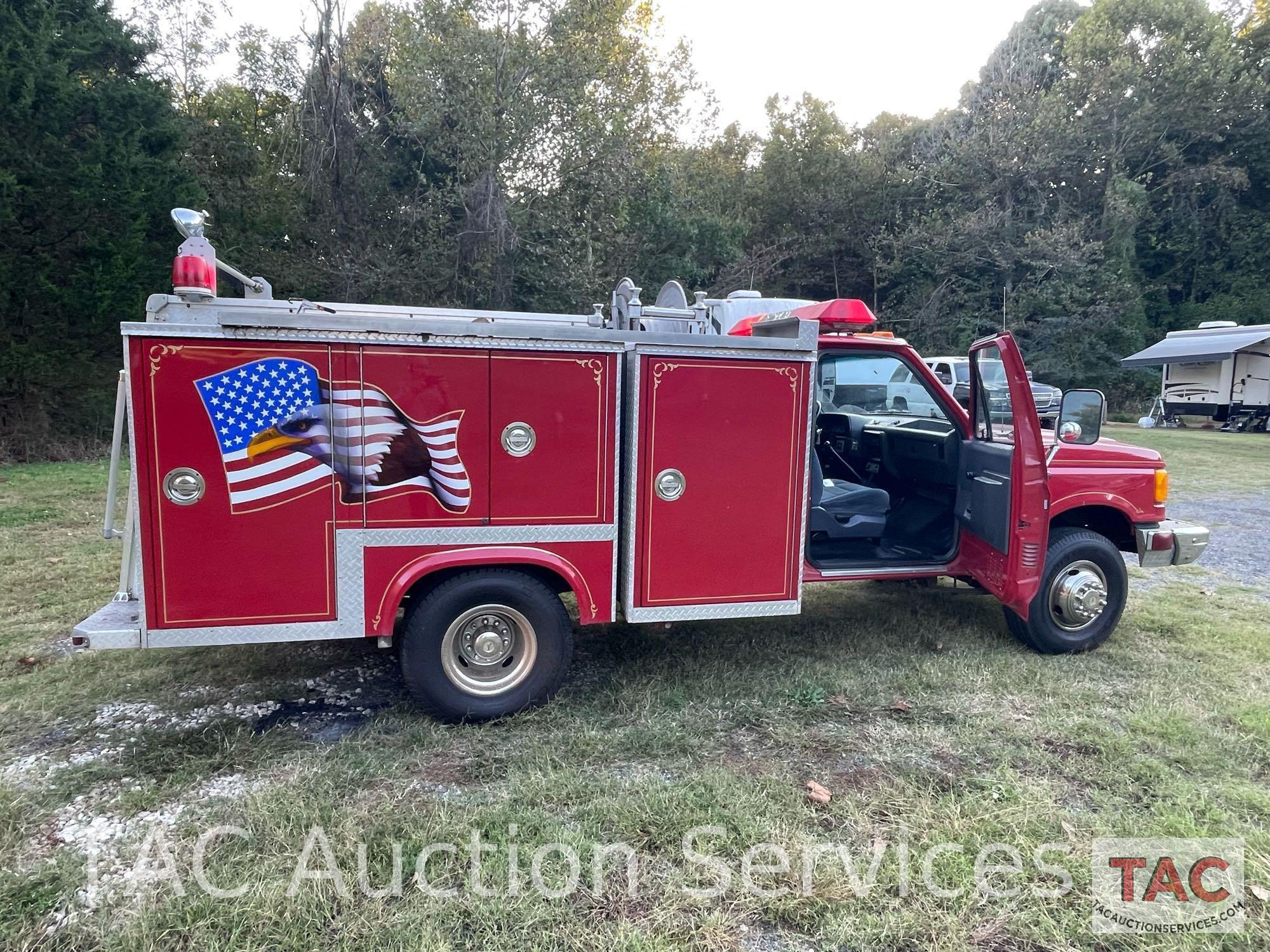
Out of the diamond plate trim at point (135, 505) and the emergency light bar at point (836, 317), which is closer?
the diamond plate trim at point (135, 505)

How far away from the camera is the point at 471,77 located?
15.0m

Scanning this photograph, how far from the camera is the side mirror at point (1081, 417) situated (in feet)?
15.4

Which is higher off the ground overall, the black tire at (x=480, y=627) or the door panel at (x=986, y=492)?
the door panel at (x=986, y=492)

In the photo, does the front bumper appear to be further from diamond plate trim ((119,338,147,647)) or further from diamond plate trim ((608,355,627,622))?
diamond plate trim ((119,338,147,647))

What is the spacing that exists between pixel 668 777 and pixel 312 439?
7.22 feet

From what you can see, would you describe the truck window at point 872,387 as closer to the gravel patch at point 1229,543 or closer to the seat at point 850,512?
the seat at point 850,512

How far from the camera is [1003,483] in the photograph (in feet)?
15.3

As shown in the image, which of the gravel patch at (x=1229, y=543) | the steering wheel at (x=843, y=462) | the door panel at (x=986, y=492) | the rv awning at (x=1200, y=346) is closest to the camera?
the door panel at (x=986, y=492)

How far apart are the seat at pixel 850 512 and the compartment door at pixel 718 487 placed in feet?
2.75

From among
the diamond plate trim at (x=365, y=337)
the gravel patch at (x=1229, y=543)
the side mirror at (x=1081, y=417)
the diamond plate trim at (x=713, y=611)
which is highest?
the diamond plate trim at (x=365, y=337)

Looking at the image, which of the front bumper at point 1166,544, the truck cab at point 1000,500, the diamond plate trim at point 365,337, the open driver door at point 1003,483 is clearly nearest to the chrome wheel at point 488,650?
the diamond plate trim at point 365,337

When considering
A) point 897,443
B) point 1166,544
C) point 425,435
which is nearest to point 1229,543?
point 1166,544

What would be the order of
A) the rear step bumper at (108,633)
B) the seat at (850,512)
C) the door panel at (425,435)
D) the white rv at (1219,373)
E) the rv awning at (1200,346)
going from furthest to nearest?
1. the white rv at (1219,373)
2. the rv awning at (1200,346)
3. the seat at (850,512)
4. the door panel at (425,435)
5. the rear step bumper at (108,633)

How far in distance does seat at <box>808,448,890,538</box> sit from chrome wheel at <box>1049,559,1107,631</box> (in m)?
1.13
